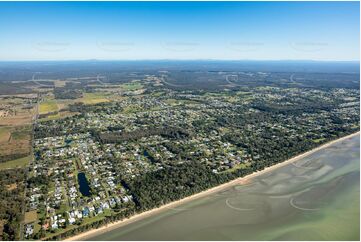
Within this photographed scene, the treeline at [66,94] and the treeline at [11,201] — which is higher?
the treeline at [66,94]

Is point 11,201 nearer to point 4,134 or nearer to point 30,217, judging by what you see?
point 30,217

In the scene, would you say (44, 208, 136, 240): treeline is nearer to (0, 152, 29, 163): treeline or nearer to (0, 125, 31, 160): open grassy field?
(0, 152, 29, 163): treeline

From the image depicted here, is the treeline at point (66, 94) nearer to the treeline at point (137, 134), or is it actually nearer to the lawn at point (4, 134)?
the lawn at point (4, 134)

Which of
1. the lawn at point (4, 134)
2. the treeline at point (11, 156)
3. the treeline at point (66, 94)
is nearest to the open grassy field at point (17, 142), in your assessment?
the lawn at point (4, 134)

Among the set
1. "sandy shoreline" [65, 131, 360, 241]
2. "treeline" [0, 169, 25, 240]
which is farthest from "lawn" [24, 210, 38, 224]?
"sandy shoreline" [65, 131, 360, 241]

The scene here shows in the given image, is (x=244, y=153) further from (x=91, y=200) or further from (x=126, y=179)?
(x=91, y=200)
